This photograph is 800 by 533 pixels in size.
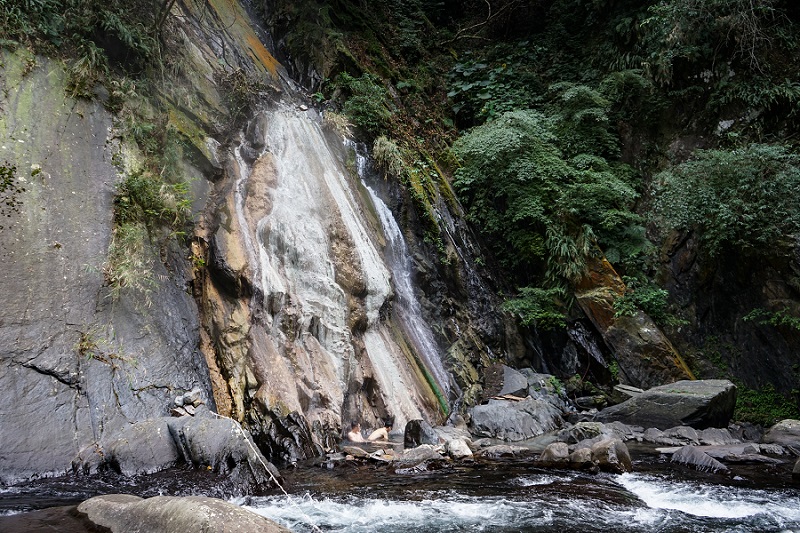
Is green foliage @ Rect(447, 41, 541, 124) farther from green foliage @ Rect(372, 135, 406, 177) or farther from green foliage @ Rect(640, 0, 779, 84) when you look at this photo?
green foliage @ Rect(372, 135, 406, 177)

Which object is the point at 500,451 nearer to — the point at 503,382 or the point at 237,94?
the point at 503,382

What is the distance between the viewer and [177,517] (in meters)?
3.25

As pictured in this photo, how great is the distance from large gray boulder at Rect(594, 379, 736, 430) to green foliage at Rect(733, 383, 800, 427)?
1.12 m

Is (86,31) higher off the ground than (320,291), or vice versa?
(86,31)

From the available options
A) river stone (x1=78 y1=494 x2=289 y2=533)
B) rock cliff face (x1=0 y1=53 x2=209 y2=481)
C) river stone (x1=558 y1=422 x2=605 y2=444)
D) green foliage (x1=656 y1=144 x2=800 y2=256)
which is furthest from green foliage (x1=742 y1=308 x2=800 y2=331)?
river stone (x1=78 y1=494 x2=289 y2=533)

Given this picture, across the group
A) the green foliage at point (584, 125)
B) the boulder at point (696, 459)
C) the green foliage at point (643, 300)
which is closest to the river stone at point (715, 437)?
the boulder at point (696, 459)

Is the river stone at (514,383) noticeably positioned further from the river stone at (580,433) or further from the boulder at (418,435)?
the boulder at (418,435)

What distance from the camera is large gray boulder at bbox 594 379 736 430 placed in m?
9.11

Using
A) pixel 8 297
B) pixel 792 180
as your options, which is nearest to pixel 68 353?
pixel 8 297

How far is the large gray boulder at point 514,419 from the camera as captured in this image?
8.84 metres

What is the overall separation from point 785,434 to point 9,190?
11.8 metres

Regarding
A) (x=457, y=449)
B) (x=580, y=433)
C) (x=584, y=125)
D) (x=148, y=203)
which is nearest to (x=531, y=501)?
(x=457, y=449)

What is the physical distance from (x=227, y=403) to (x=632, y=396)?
7.65m

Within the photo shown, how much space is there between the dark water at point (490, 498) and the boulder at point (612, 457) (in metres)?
0.19
